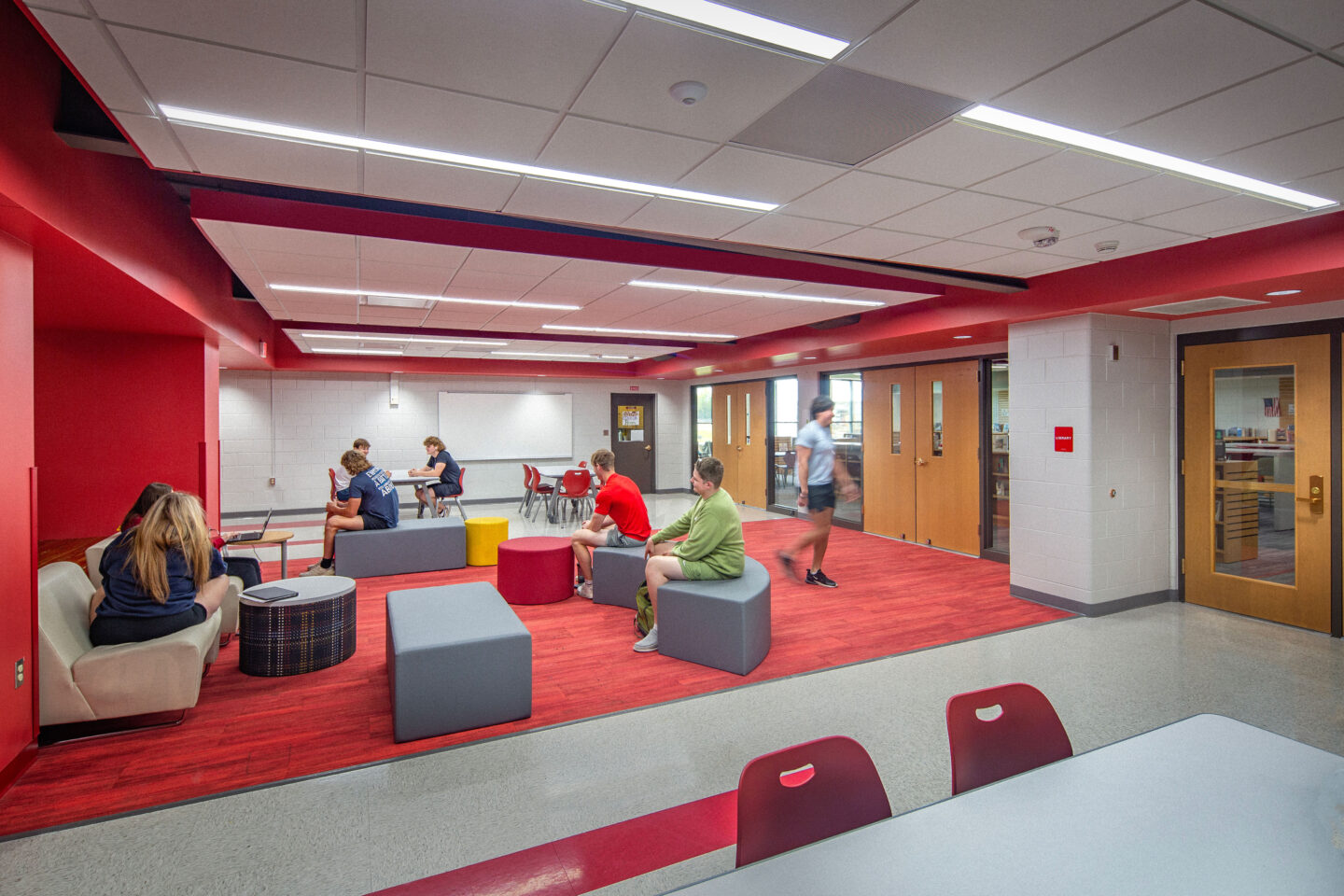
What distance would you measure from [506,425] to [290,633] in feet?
28.1

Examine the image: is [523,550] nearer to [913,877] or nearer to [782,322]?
[782,322]

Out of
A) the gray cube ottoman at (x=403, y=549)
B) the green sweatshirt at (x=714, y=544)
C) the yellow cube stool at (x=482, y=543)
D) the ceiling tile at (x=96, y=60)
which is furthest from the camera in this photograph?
the yellow cube stool at (x=482, y=543)

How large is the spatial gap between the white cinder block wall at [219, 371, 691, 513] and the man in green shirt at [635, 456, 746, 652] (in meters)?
8.50

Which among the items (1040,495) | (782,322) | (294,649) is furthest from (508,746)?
(782,322)

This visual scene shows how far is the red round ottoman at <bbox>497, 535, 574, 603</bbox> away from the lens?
5402 millimetres

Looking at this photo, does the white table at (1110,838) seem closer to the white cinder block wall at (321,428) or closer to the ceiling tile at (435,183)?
the ceiling tile at (435,183)

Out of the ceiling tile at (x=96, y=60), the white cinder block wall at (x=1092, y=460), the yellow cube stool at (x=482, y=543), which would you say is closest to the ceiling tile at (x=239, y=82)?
the ceiling tile at (x=96, y=60)

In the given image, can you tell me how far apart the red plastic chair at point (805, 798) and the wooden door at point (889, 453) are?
692 cm

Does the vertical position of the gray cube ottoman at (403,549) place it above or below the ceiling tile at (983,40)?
below

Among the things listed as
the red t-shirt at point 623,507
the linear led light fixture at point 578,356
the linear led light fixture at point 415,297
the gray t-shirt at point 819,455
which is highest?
the linear led light fixture at point 578,356

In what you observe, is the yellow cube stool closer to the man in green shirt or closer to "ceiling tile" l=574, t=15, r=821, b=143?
the man in green shirt

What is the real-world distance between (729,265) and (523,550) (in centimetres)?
282

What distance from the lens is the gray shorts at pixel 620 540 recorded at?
540 centimetres

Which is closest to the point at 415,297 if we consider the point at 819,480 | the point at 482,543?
the point at 482,543
